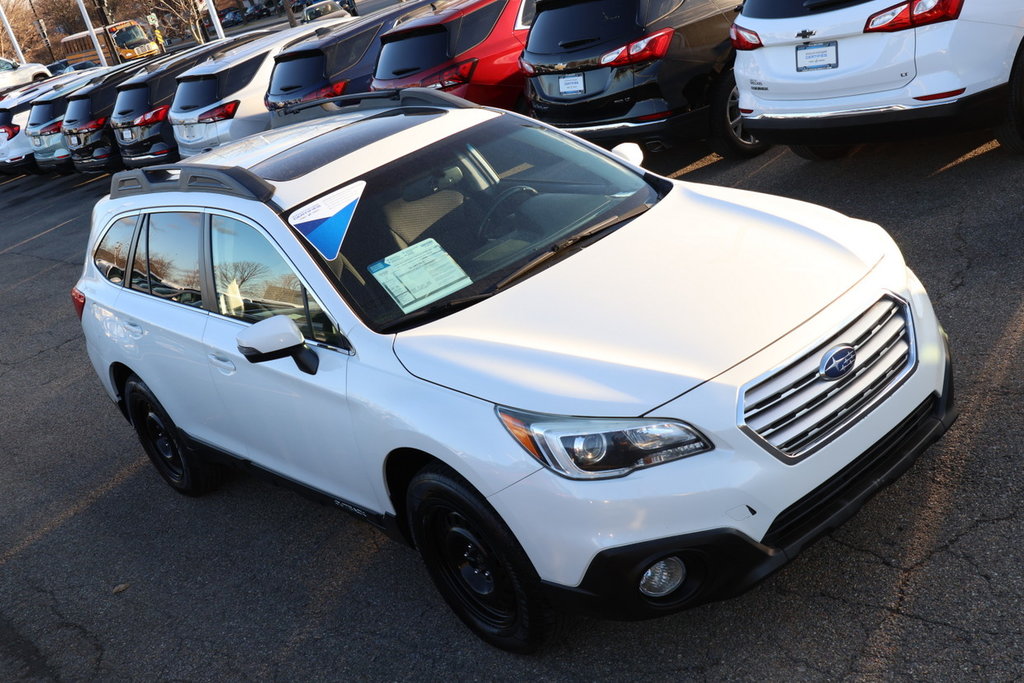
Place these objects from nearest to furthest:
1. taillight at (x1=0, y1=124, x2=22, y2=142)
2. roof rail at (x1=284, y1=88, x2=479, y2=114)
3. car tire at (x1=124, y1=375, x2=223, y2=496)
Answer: roof rail at (x1=284, y1=88, x2=479, y2=114) < car tire at (x1=124, y1=375, x2=223, y2=496) < taillight at (x1=0, y1=124, x2=22, y2=142)

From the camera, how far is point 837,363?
323 cm

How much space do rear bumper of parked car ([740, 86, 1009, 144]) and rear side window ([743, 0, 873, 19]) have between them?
569 millimetres

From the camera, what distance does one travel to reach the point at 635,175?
15.3 feet

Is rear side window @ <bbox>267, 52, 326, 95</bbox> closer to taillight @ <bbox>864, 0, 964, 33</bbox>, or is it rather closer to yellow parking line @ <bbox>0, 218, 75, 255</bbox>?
yellow parking line @ <bbox>0, 218, 75, 255</bbox>

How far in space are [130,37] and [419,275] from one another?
175 feet

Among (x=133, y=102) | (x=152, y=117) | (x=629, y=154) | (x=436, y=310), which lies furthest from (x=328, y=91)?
(x=436, y=310)

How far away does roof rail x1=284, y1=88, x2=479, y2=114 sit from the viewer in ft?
16.6

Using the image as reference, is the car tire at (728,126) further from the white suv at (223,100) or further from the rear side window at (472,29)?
the white suv at (223,100)

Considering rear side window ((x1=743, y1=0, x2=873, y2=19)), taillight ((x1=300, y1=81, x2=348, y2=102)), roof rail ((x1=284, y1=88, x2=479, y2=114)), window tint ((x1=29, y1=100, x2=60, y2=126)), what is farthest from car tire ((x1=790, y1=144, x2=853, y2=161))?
window tint ((x1=29, y1=100, x2=60, y2=126))

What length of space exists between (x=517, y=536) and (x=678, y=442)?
1.92ft

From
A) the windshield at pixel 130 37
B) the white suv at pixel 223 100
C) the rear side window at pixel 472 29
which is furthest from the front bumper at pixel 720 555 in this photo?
the windshield at pixel 130 37

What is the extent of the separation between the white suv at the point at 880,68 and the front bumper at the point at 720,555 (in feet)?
12.1

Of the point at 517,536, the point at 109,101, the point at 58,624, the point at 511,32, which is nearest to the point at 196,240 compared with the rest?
the point at 58,624

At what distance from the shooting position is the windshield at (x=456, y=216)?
3.87 meters
